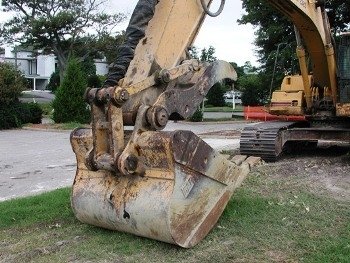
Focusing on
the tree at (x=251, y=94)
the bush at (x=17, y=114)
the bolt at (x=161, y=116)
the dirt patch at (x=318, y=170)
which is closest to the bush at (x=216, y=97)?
the tree at (x=251, y=94)

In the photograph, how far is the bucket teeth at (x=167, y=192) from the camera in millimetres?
4277

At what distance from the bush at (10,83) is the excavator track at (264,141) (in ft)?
55.2

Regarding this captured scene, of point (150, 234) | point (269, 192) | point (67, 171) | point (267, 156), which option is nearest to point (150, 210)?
point (150, 234)

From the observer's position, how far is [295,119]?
34.1 ft

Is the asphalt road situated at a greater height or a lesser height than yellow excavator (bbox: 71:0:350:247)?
lesser

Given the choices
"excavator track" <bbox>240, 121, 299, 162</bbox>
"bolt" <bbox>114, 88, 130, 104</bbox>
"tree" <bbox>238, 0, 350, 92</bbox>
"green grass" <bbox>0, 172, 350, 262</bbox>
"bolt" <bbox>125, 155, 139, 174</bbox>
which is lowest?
"green grass" <bbox>0, 172, 350, 262</bbox>

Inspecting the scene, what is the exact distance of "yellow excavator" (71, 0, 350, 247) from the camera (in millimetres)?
4301

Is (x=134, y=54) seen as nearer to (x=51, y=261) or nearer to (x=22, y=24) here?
(x=51, y=261)

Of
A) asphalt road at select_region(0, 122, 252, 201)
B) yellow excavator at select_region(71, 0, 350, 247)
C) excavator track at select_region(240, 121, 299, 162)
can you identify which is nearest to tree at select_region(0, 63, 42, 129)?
asphalt road at select_region(0, 122, 252, 201)

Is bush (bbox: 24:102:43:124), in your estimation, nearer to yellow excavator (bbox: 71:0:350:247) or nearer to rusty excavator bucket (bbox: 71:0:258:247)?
yellow excavator (bbox: 71:0:350:247)

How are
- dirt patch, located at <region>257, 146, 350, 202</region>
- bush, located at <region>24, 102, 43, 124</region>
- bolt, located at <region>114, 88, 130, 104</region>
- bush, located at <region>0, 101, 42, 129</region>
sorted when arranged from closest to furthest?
bolt, located at <region>114, 88, 130, 104</region> → dirt patch, located at <region>257, 146, 350, 202</region> → bush, located at <region>0, 101, 42, 129</region> → bush, located at <region>24, 102, 43, 124</region>

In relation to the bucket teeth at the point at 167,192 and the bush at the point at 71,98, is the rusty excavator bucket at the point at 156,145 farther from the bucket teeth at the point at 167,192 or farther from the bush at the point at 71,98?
the bush at the point at 71,98

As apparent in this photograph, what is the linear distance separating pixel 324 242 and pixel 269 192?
1766mm

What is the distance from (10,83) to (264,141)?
17.5 metres
